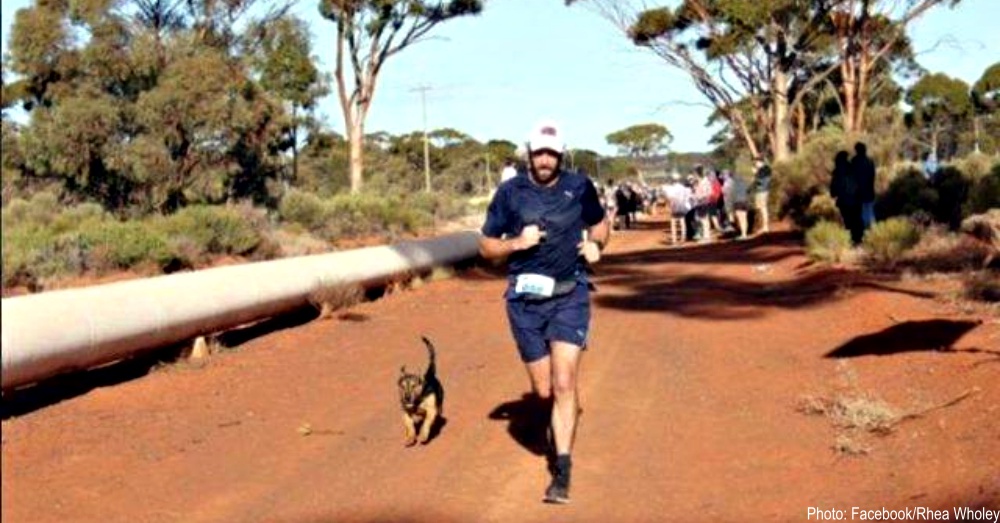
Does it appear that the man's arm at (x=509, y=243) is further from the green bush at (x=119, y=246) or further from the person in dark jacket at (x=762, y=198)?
the person in dark jacket at (x=762, y=198)

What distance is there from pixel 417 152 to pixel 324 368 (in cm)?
8669

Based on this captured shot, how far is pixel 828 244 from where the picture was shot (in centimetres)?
2070

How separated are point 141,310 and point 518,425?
155 inches

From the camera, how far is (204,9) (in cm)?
3944

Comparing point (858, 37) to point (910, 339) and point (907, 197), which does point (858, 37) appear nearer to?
point (907, 197)

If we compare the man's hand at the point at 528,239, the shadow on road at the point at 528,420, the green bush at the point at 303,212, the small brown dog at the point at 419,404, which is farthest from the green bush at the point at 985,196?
the green bush at the point at 303,212

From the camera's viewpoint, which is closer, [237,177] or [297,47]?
[237,177]

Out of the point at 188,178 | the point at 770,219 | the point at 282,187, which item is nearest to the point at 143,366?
the point at 188,178

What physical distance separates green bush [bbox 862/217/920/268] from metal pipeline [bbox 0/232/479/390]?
7.93m

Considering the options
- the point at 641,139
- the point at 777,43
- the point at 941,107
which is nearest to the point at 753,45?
the point at 777,43

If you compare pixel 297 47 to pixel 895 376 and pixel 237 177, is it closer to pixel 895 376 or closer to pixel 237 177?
pixel 237 177

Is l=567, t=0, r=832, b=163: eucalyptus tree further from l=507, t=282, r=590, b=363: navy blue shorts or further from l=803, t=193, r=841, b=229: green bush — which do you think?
l=507, t=282, r=590, b=363: navy blue shorts

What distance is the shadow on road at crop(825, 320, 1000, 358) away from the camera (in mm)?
11094

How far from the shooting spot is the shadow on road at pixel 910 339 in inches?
437
